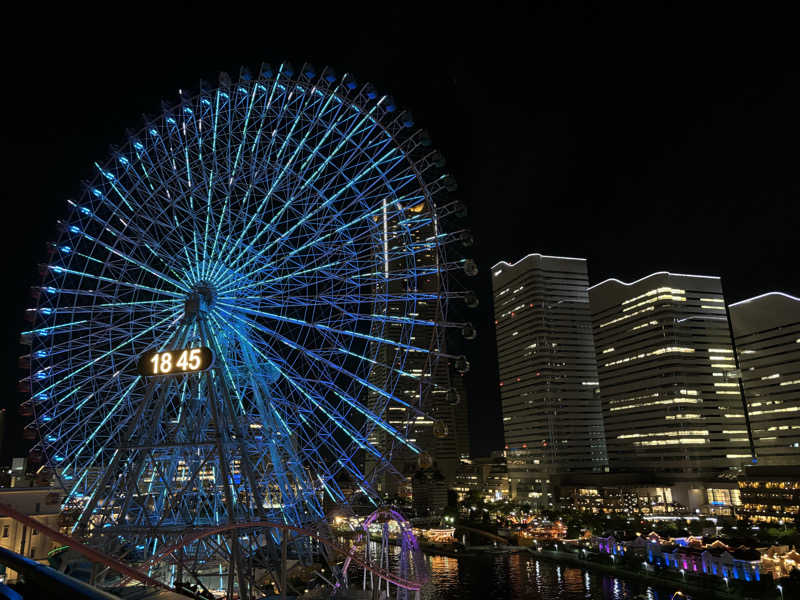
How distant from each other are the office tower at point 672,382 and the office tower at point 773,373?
7.36 meters

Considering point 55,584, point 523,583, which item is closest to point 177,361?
point 55,584

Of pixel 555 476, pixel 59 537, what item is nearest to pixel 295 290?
pixel 59 537

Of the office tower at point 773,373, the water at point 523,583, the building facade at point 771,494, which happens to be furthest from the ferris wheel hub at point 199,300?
the office tower at point 773,373

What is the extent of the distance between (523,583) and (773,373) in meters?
84.9

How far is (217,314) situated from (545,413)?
437ft

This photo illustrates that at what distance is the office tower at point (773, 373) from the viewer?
112125mm

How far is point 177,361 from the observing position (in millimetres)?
25047

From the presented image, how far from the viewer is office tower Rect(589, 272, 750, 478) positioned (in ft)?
407

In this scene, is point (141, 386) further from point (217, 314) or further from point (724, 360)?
point (724, 360)

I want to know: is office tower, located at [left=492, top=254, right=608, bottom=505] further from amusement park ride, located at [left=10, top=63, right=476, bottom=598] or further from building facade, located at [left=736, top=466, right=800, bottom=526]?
amusement park ride, located at [left=10, top=63, right=476, bottom=598]

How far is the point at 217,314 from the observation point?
2945cm

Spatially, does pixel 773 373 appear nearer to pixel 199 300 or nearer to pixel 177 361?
pixel 199 300

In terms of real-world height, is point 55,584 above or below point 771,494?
above

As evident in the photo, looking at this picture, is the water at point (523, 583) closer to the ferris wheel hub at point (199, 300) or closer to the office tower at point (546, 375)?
the ferris wheel hub at point (199, 300)
